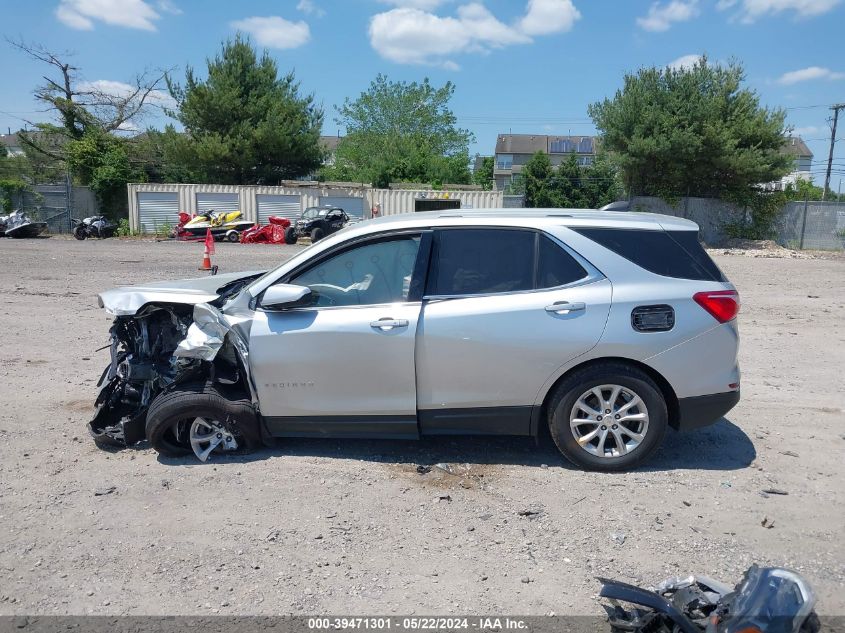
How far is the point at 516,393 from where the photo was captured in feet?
14.7

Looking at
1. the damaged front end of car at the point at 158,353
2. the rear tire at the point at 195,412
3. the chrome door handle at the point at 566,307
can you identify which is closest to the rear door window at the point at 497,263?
the chrome door handle at the point at 566,307

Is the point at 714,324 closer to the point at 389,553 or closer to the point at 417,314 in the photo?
the point at 417,314

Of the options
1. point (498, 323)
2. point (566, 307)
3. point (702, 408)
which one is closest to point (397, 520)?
point (498, 323)

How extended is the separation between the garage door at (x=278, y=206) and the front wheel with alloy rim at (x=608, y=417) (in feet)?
94.1

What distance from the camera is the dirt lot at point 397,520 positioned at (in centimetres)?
329

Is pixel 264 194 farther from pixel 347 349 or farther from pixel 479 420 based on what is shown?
pixel 479 420

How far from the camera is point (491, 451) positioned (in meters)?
4.97

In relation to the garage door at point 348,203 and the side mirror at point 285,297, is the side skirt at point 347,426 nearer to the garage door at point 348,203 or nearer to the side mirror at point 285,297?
the side mirror at point 285,297

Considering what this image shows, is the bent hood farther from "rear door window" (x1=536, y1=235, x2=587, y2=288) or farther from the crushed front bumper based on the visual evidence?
the crushed front bumper

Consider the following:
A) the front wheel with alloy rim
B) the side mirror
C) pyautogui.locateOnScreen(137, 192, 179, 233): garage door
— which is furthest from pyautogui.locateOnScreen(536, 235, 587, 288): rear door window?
pyautogui.locateOnScreen(137, 192, 179, 233): garage door

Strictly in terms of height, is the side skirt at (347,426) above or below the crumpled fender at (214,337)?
below

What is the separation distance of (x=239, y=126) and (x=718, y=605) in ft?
116

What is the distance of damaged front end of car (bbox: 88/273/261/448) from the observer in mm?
4605

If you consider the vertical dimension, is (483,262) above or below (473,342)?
above
